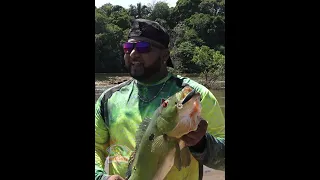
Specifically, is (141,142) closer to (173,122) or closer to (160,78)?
(173,122)

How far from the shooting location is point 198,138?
7.89ft

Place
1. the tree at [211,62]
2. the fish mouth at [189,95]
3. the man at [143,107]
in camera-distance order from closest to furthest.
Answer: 1. the fish mouth at [189,95]
2. the man at [143,107]
3. the tree at [211,62]

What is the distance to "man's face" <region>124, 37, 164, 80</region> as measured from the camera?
2.55 m

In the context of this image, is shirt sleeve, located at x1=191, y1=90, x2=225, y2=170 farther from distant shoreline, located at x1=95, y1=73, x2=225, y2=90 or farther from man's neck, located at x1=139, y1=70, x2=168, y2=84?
distant shoreline, located at x1=95, y1=73, x2=225, y2=90

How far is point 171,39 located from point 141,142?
0.66 meters

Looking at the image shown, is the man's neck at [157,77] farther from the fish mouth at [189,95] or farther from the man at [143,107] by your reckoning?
the fish mouth at [189,95]

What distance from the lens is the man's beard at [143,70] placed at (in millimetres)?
2559

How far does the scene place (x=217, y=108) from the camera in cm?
249

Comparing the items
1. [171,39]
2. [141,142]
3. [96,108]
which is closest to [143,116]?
[141,142]

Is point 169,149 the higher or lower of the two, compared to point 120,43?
lower

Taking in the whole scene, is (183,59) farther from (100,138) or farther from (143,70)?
(100,138)

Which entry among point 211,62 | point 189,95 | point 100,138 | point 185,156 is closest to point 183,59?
point 211,62

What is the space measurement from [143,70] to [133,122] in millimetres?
→ 321

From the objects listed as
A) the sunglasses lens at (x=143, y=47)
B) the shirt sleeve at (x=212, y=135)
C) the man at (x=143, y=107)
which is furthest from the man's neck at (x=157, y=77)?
the shirt sleeve at (x=212, y=135)
